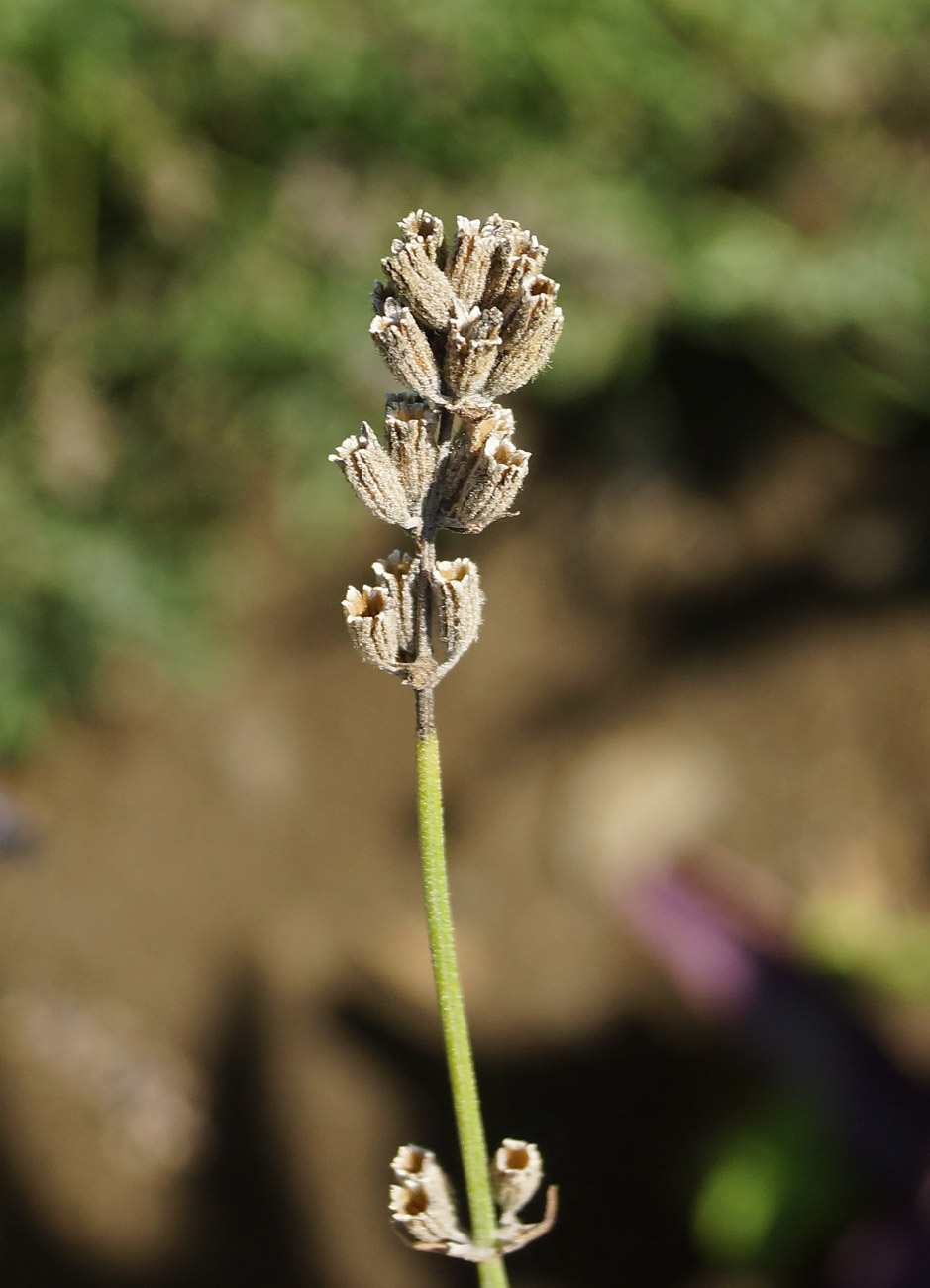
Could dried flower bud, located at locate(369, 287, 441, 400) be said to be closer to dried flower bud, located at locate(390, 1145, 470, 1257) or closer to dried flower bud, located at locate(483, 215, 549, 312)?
dried flower bud, located at locate(483, 215, 549, 312)

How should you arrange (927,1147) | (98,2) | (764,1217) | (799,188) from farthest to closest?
1. (799,188)
2. (98,2)
3. (764,1217)
4. (927,1147)

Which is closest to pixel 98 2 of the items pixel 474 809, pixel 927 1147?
pixel 474 809

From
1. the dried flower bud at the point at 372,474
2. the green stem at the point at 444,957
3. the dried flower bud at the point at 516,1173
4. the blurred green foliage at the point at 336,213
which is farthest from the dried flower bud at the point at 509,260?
the blurred green foliage at the point at 336,213

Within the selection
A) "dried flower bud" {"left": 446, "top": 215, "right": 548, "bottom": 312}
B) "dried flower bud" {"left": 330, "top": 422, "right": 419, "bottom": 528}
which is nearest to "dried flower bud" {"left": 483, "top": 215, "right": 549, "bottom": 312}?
"dried flower bud" {"left": 446, "top": 215, "right": 548, "bottom": 312}

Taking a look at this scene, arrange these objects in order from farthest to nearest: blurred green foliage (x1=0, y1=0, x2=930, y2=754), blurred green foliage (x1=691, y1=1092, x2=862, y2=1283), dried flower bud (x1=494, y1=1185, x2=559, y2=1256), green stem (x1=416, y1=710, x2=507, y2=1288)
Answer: blurred green foliage (x1=0, y1=0, x2=930, y2=754), blurred green foliage (x1=691, y1=1092, x2=862, y2=1283), dried flower bud (x1=494, y1=1185, x2=559, y2=1256), green stem (x1=416, y1=710, x2=507, y2=1288)

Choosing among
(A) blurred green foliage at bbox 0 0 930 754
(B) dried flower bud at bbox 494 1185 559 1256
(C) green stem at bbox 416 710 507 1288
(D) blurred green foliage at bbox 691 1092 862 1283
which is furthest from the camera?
(A) blurred green foliage at bbox 0 0 930 754

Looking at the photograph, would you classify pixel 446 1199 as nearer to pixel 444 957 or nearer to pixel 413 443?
pixel 444 957

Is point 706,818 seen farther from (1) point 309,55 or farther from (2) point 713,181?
(1) point 309,55
